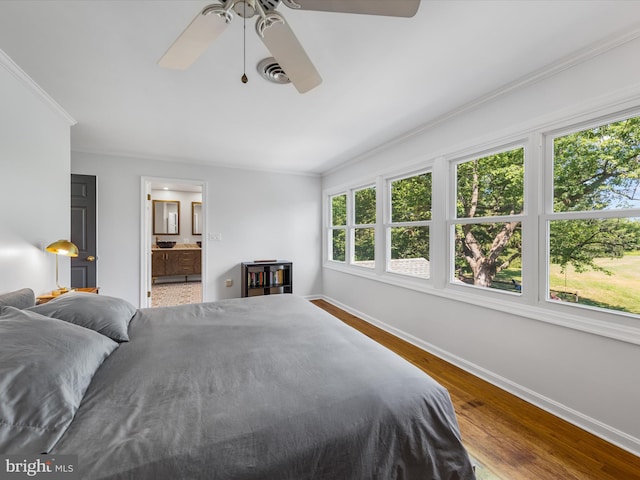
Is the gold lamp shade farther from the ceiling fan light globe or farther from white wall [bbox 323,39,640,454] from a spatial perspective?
white wall [bbox 323,39,640,454]

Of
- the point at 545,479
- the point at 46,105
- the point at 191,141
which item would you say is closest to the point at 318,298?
the point at 191,141

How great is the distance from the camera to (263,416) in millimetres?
932

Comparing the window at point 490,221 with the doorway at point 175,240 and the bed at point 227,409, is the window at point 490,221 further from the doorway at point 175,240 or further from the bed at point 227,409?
the doorway at point 175,240

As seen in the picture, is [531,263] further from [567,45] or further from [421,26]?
[421,26]

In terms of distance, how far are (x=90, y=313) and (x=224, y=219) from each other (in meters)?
3.14

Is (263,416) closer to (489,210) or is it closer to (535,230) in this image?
(535,230)

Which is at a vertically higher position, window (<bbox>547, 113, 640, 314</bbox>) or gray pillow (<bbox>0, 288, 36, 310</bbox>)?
window (<bbox>547, 113, 640, 314</bbox>)

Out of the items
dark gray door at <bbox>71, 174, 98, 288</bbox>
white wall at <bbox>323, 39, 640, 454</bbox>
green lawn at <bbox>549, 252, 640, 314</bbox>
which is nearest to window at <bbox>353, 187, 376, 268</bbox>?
white wall at <bbox>323, 39, 640, 454</bbox>

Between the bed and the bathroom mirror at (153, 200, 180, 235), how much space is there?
620 cm

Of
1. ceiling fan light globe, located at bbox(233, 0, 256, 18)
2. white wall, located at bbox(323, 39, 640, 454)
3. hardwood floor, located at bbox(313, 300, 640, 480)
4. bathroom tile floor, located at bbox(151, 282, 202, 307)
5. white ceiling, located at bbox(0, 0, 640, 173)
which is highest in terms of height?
white ceiling, located at bbox(0, 0, 640, 173)

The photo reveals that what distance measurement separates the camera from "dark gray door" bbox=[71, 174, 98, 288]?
344 centimetres

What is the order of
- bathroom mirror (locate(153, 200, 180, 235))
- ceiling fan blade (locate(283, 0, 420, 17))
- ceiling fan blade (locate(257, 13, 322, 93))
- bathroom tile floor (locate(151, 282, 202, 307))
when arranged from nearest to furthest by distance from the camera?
ceiling fan blade (locate(283, 0, 420, 17)), ceiling fan blade (locate(257, 13, 322, 93)), bathroom tile floor (locate(151, 282, 202, 307)), bathroom mirror (locate(153, 200, 180, 235))

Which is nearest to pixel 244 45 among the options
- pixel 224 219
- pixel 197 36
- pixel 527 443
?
pixel 197 36

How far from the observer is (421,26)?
160 cm
